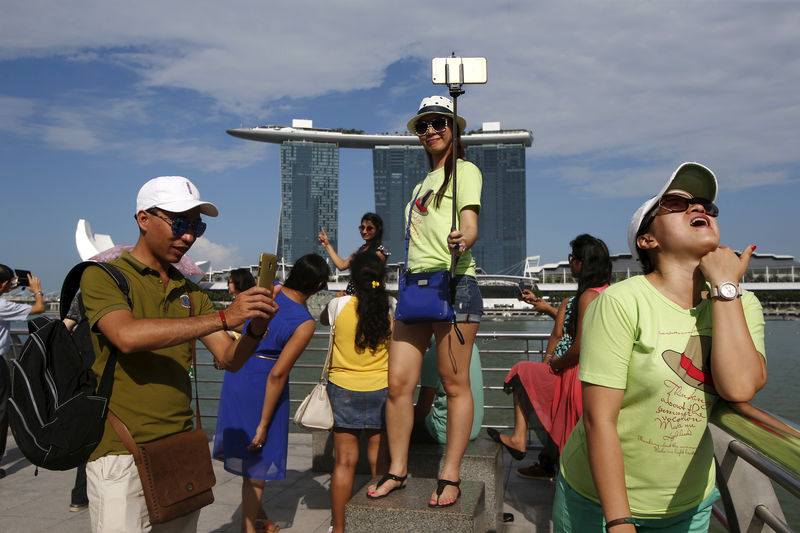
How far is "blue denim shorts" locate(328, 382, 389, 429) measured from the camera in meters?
3.60

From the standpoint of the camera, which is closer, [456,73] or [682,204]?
[682,204]

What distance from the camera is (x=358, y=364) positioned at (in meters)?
3.66

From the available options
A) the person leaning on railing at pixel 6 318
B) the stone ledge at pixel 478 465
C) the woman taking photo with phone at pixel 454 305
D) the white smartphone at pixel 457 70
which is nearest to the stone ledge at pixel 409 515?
the woman taking photo with phone at pixel 454 305

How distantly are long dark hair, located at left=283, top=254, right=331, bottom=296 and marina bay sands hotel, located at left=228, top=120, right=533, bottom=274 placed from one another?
5106 inches

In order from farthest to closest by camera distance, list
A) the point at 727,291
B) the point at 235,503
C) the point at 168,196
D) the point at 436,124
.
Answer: the point at 235,503 < the point at 436,124 < the point at 168,196 < the point at 727,291

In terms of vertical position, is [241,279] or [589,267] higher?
[589,267]

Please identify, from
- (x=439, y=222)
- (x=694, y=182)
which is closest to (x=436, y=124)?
(x=439, y=222)

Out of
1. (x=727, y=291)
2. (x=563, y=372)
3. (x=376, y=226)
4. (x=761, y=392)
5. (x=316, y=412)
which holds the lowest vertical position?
(x=761, y=392)

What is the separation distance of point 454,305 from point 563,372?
4.01 ft

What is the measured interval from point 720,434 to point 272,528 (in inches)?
109

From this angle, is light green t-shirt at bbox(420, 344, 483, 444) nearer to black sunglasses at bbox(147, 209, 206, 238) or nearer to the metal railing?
the metal railing

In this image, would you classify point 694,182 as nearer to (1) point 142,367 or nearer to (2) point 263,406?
(1) point 142,367

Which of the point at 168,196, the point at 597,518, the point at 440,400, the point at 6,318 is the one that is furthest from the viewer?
the point at 6,318

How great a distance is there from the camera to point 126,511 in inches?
79.9
